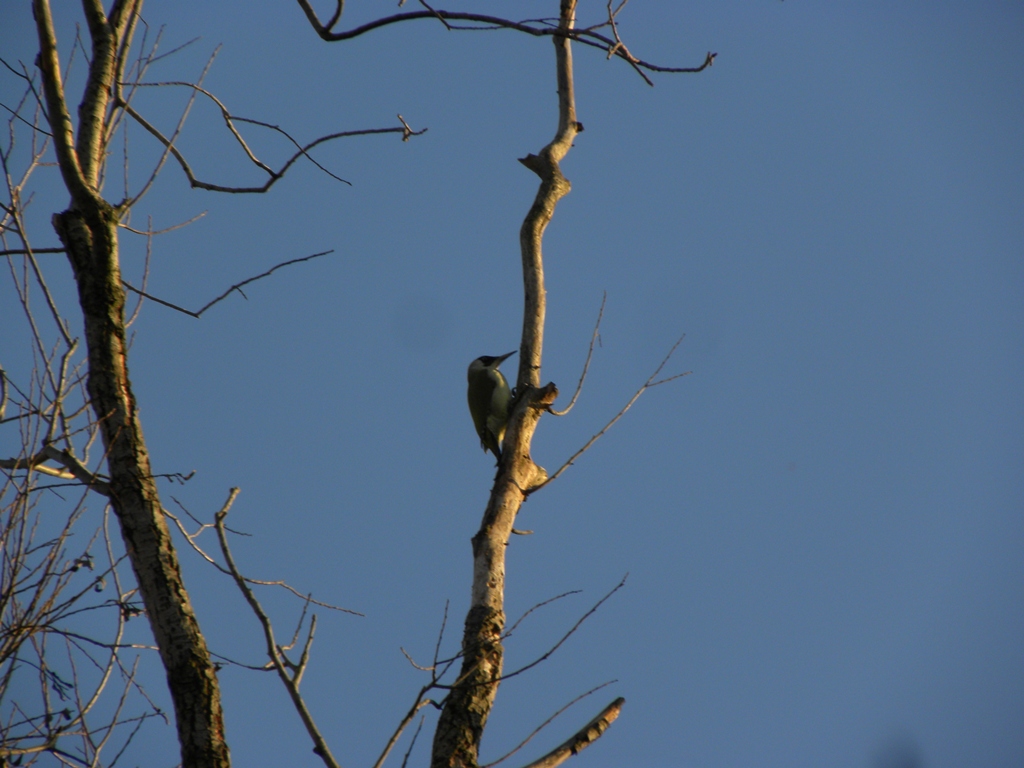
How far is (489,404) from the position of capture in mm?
7738

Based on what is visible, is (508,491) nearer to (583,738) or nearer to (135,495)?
(583,738)

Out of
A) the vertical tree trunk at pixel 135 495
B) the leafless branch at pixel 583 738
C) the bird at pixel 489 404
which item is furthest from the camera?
the bird at pixel 489 404

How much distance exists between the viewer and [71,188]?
2.70 meters

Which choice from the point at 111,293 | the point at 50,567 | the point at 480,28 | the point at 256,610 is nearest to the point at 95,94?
the point at 111,293

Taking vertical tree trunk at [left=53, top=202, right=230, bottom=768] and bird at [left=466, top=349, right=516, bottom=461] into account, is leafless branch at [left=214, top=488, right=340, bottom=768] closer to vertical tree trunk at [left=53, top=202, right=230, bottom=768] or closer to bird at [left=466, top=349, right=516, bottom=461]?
vertical tree trunk at [left=53, top=202, right=230, bottom=768]

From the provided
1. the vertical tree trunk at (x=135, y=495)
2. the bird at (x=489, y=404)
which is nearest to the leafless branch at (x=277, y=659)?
the vertical tree trunk at (x=135, y=495)

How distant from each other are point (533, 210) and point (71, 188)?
225cm

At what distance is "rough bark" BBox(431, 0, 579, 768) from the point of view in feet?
9.42

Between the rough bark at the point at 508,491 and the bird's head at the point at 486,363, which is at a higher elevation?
the bird's head at the point at 486,363

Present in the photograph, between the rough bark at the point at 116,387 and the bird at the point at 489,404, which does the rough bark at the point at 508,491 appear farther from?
the bird at the point at 489,404

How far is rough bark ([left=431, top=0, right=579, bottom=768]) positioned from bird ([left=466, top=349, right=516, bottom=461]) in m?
3.12

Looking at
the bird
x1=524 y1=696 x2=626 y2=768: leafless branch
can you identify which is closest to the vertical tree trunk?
x1=524 y1=696 x2=626 y2=768: leafless branch

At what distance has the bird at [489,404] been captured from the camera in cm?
760

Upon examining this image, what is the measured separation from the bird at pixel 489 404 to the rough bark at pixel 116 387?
4790 millimetres
